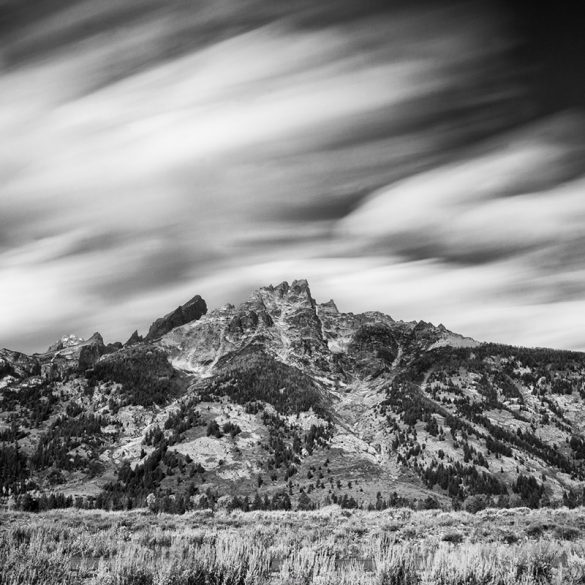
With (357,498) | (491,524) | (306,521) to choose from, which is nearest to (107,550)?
(306,521)

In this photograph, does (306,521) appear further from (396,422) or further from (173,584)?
(396,422)

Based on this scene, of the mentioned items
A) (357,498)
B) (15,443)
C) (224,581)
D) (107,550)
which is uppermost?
(224,581)

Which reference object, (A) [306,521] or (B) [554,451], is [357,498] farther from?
(B) [554,451]

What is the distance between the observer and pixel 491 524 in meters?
27.3

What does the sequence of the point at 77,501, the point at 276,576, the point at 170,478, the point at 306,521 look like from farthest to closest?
the point at 170,478 < the point at 77,501 < the point at 306,521 < the point at 276,576

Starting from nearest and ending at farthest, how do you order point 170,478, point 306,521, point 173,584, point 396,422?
point 173,584
point 306,521
point 170,478
point 396,422

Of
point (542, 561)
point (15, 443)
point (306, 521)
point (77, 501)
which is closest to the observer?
point (542, 561)

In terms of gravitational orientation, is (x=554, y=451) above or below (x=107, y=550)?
below

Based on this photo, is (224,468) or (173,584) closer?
(173,584)

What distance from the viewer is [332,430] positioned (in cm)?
18550

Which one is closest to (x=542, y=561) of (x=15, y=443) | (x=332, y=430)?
(x=332, y=430)

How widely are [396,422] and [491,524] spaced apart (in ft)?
596

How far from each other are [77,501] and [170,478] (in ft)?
101

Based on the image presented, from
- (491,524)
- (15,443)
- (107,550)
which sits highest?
(107,550)
